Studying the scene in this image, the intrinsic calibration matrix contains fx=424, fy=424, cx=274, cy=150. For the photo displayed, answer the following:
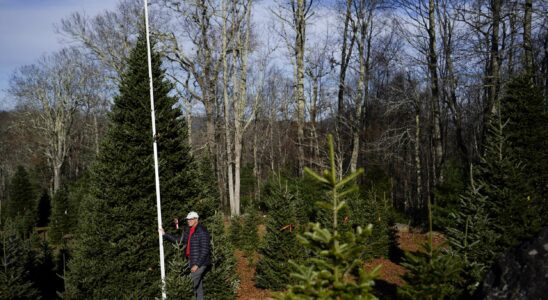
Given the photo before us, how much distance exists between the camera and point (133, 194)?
8703 millimetres

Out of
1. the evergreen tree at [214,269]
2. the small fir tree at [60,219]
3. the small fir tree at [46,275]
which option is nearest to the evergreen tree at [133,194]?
the evergreen tree at [214,269]

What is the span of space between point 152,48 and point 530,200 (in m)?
8.63

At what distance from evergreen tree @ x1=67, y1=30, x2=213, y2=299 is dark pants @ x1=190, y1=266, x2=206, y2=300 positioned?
95cm

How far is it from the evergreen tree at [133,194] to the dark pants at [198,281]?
0.95m

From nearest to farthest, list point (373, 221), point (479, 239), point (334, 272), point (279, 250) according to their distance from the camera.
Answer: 1. point (334, 272)
2. point (479, 239)
3. point (279, 250)
4. point (373, 221)

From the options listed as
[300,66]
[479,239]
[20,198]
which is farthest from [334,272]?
[20,198]

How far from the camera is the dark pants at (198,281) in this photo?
753 cm

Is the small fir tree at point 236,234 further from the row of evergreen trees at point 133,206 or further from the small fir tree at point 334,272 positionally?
the small fir tree at point 334,272

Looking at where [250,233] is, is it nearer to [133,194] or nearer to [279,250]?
[279,250]

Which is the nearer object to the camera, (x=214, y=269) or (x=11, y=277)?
(x=11, y=277)

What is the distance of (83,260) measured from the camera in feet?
27.1

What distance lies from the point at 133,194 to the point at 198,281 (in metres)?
2.37

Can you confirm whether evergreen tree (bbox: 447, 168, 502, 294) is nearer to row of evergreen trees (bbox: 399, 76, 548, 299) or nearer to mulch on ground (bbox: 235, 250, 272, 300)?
row of evergreen trees (bbox: 399, 76, 548, 299)

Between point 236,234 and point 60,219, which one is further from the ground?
point 236,234
